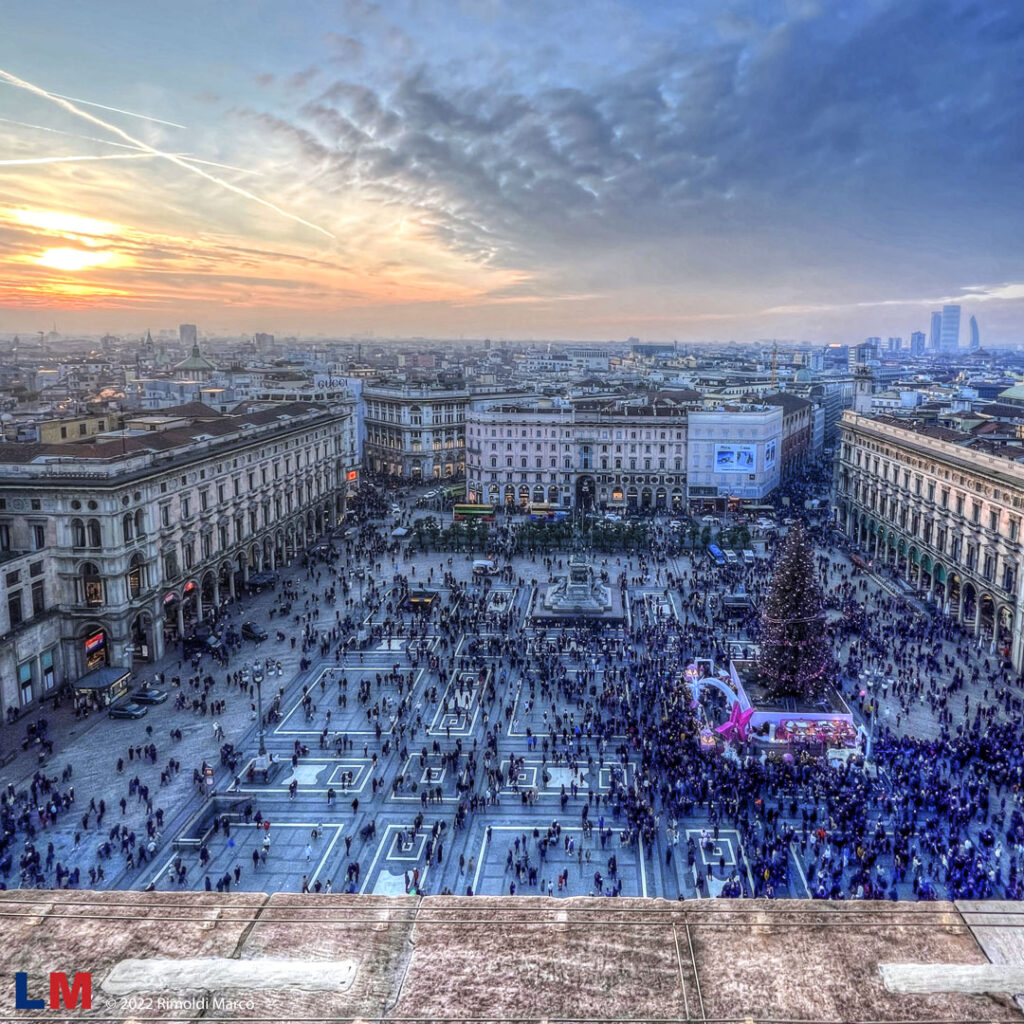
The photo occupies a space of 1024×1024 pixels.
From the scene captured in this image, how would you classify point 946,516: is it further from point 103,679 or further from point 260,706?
point 103,679

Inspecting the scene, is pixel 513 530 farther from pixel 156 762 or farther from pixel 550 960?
pixel 550 960

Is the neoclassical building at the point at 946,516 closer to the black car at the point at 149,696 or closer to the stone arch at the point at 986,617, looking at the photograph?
the stone arch at the point at 986,617

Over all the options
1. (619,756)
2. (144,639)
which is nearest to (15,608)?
(144,639)

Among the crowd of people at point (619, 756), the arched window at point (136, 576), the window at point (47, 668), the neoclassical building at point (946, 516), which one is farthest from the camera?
the neoclassical building at point (946, 516)

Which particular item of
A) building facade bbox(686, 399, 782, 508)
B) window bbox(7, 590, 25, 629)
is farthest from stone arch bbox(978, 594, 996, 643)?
window bbox(7, 590, 25, 629)

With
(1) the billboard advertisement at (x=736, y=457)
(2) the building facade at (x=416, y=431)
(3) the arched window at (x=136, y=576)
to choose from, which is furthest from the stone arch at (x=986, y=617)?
(2) the building facade at (x=416, y=431)

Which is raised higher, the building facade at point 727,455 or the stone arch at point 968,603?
the building facade at point 727,455

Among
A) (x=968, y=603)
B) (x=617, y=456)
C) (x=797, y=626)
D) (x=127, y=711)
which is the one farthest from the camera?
(x=617, y=456)

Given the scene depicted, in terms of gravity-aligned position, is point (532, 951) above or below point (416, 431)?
above

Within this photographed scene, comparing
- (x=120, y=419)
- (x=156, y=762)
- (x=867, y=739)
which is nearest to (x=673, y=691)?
(x=867, y=739)
